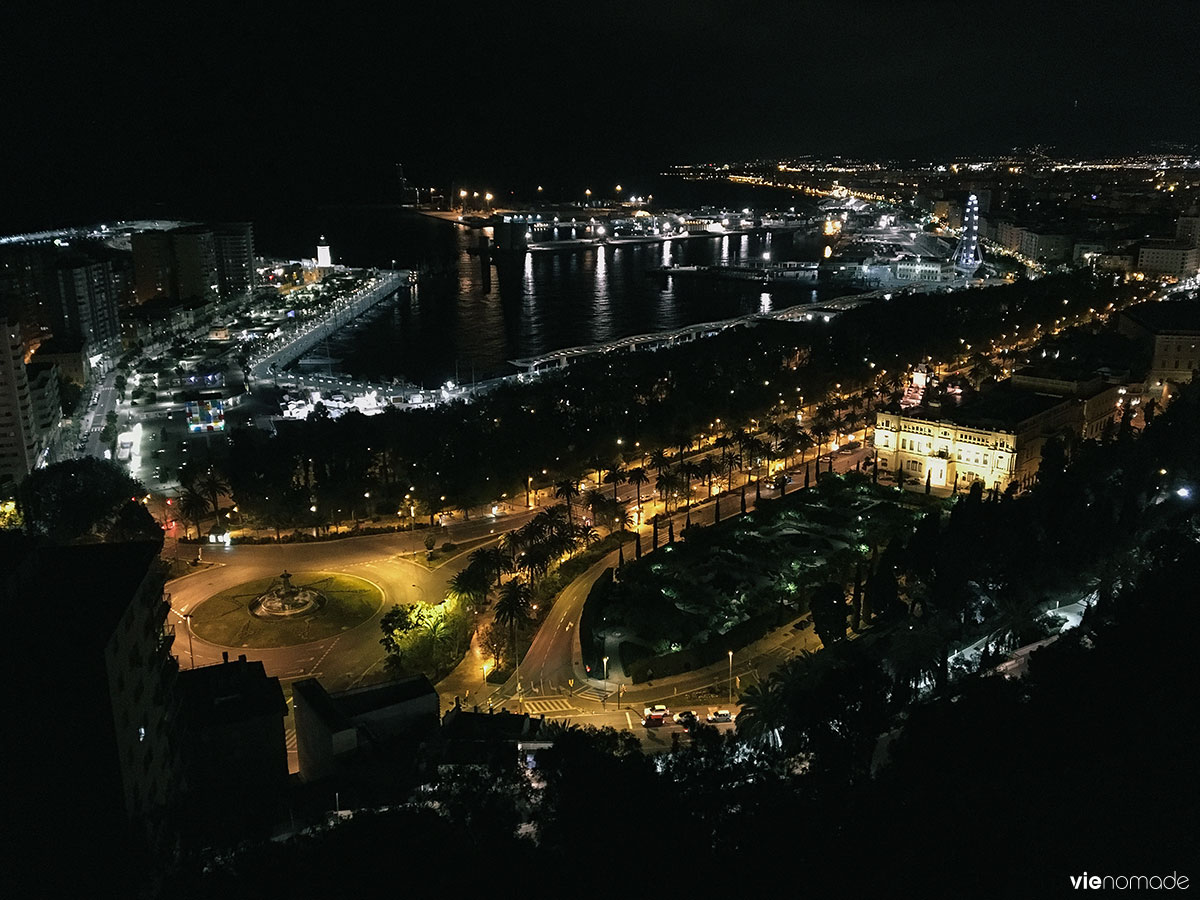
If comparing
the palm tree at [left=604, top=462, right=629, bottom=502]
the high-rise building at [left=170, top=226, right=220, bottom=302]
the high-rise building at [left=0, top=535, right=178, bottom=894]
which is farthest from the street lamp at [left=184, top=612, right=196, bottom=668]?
the high-rise building at [left=170, top=226, right=220, bottom=302]

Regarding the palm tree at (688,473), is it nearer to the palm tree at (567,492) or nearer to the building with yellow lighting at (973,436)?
the palm tree at (567,492)

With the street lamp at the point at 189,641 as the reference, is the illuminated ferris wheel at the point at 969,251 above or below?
above

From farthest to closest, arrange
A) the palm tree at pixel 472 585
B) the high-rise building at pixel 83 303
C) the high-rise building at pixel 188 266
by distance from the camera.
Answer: the high-rise building at pixel 188 266 < the high-rise building at pixel 83 303 < the palm tree at pixel 472 585

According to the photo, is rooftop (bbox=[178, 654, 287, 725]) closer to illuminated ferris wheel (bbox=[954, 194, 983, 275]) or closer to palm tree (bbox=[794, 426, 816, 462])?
palm tree (bbox=[794, 426, 816, 462])

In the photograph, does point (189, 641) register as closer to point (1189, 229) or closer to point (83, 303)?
point (83, 303)

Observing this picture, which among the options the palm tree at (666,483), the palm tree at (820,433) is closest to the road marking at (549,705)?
the palm tree at (666,483)

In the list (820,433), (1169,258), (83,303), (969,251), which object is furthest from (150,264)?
(1169,258)

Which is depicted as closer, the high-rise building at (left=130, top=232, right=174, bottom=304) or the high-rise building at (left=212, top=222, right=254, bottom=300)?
the high-rise building at (left=130, top=232, right=174, bottom=304)
